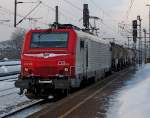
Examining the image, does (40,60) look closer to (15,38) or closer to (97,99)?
(97,99)

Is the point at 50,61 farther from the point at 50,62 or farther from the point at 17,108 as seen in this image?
the point at 17,108

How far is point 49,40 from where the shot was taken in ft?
66.3

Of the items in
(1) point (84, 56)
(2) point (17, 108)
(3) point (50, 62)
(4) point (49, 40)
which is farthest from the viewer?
(1) point (84, 56)

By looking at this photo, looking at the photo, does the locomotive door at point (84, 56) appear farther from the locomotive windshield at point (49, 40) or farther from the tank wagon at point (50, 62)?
the locomotive windshield at point (49, 40)

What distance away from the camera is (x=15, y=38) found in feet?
502

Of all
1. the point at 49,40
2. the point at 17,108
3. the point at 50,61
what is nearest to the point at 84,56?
the point at 49,40

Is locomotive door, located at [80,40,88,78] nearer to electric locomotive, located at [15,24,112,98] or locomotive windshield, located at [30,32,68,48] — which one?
electric locomotive, located at [15,24,112,98]

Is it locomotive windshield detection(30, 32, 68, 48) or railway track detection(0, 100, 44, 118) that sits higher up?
locomotive windshield detection(30, 32, 68, 48)

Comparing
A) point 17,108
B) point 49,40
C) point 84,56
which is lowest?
point 17,108

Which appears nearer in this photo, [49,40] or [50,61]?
[50,61]

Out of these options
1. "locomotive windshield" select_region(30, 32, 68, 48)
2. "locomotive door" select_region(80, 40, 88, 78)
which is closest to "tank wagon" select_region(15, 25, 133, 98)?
"locomotive windshield" select_region(30, 32, 68, 48)

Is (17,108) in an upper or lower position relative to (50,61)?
lower

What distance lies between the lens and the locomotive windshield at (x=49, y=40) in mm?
20016

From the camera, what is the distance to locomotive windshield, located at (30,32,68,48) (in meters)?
20.0
